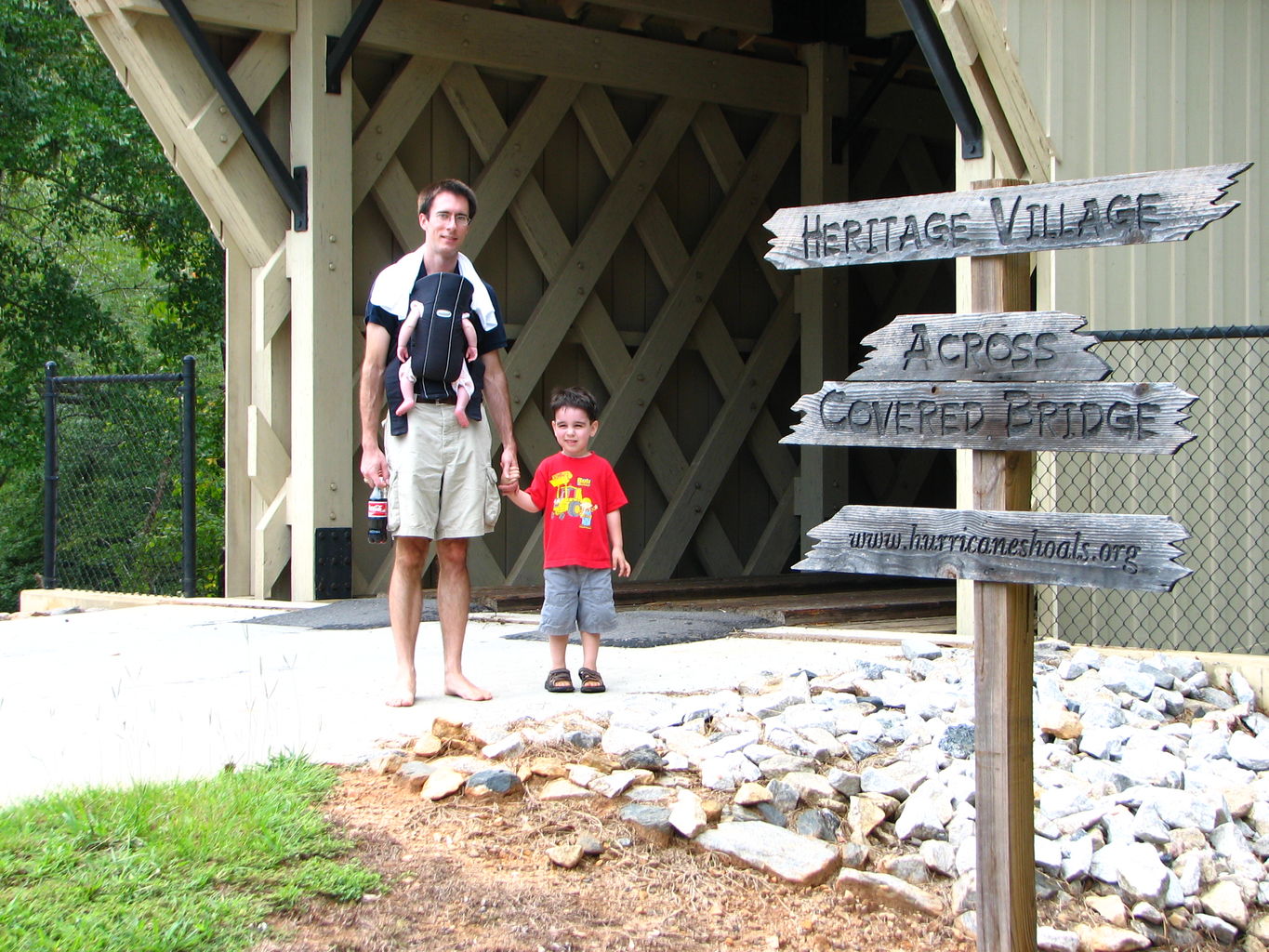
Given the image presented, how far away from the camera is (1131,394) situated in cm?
296

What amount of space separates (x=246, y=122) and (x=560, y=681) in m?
4.66

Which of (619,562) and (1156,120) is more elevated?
(1156,120)

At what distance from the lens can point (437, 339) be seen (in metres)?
5.07

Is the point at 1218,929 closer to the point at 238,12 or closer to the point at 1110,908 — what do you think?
the point at 1110,908

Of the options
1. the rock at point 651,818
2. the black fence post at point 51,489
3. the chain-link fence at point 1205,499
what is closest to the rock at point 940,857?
the rock at point 651,818

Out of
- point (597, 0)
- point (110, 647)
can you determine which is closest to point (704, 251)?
point (597, 0)

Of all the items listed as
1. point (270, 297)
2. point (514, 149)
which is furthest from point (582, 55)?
Result: point (270, 297)

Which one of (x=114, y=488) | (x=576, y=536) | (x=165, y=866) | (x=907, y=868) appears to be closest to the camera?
(x=165, y=866)

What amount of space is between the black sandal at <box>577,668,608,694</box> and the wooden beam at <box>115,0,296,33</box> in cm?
503

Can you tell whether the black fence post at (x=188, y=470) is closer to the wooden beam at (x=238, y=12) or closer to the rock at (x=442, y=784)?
the wooden beam at (x=238, y=12)

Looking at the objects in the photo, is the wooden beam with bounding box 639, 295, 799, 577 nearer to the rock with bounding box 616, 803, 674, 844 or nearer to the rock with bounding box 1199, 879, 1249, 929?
the rock with bounding box 616, 803, 674, 844

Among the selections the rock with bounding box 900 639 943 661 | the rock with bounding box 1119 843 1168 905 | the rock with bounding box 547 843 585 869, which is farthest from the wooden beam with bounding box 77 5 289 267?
the rock with bounding box 1119 843 1168 905

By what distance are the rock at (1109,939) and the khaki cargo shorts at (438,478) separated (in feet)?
8.33

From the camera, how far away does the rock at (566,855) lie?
3.59 metres
